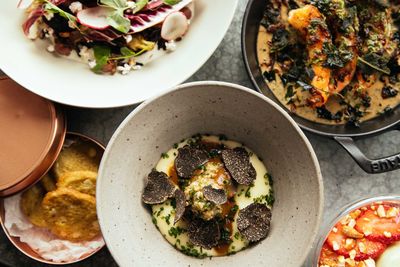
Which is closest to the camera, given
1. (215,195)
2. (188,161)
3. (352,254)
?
(215,195)

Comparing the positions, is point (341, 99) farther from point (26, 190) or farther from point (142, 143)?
point (26, 190)

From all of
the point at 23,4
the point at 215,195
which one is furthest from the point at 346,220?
the point at 23,4

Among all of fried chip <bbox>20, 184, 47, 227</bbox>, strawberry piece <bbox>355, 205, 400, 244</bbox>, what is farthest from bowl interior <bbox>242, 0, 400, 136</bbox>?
fried chip <bbox>20, 184, 47, 227</bbox>

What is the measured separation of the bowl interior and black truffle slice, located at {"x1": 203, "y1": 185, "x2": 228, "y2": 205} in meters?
0.47

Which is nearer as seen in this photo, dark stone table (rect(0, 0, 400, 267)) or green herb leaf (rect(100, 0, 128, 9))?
green herb leaf (rect(100, 0, 128, 9))

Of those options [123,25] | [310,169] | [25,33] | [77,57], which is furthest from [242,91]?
[25,33]

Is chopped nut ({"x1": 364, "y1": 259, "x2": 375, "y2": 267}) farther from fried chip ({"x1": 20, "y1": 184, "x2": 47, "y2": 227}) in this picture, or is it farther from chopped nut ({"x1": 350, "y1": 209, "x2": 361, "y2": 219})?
fried chip ({"x1": 20, "y1": 184, "x2": 47, "y2": 227})

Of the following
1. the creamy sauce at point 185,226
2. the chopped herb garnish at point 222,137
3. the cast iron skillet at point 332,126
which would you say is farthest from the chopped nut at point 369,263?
the chopped herb garnish at point 222,137

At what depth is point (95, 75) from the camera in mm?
2248

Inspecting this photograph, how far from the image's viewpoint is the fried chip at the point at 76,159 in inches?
91.7

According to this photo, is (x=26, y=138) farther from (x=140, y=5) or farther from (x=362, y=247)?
(x=362, y=247)

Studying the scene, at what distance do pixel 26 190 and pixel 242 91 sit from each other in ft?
3.34

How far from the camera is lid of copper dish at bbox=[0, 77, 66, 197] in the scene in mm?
2178

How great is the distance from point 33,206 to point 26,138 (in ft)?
1.07
